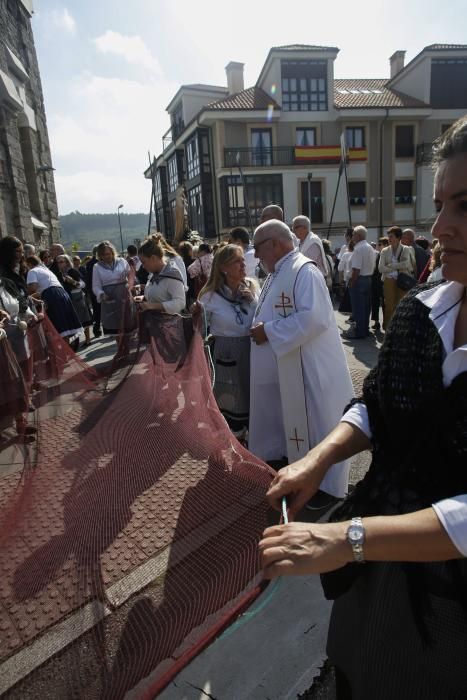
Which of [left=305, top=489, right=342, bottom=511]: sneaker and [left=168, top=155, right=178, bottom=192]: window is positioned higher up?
[left=168, top=155, right=178, bottom=192]: window

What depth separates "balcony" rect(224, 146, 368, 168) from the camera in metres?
30.4

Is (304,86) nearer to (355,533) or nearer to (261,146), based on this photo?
(261,146)

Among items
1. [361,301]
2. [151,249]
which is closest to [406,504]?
[151,249]

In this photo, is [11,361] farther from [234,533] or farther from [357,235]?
[357,235]

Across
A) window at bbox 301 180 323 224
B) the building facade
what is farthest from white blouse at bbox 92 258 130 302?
window at bbox 301 180 323 224

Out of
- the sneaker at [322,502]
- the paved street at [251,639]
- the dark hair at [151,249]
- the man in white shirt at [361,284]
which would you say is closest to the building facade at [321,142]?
the man in white shirt at [361,284]

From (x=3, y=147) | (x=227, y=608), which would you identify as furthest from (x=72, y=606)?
(x=3, y=147)

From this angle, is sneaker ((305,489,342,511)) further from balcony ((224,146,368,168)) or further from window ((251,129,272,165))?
window ((251,129,272,165))

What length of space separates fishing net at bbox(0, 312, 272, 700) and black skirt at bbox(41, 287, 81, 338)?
4.70 m

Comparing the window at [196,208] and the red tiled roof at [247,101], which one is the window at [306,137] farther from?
the window at [196,208]

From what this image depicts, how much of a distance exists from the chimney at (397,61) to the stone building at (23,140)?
1057 inches

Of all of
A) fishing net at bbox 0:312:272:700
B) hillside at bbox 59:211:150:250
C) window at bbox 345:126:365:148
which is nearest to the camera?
fishing net at bbox 0:312:272:700

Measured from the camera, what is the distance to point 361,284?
28.3 feet

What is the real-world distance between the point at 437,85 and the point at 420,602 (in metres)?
38.0
